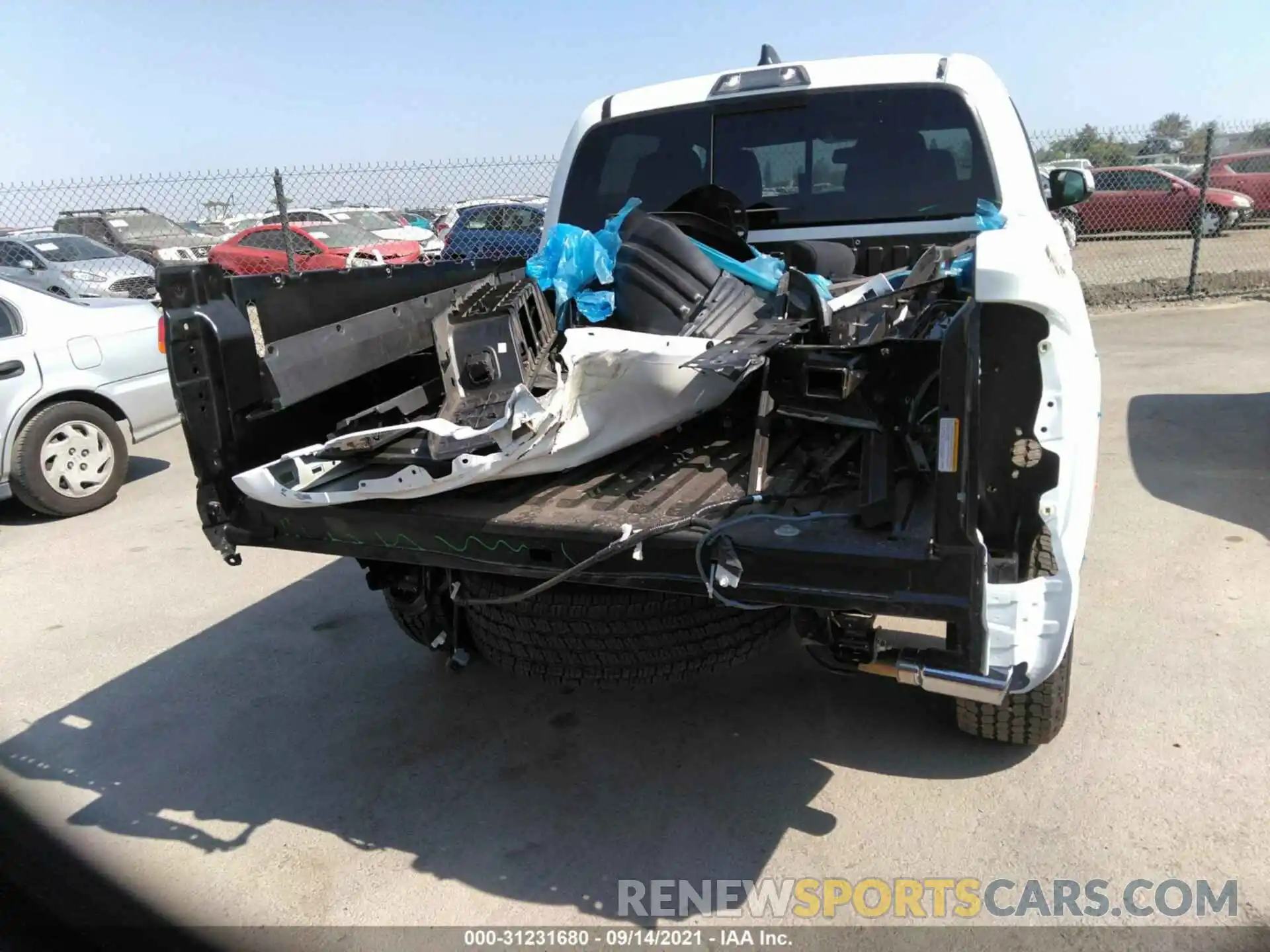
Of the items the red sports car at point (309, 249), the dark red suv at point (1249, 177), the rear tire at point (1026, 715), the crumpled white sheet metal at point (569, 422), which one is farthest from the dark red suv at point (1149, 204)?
the crumpled white sheet metal at point (569, 422)

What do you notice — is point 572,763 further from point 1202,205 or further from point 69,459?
point 1202,205

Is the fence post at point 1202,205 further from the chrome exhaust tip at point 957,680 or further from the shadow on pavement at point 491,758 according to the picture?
the chrome exhaust tip at point 957,680

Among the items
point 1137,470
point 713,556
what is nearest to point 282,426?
point 713,556

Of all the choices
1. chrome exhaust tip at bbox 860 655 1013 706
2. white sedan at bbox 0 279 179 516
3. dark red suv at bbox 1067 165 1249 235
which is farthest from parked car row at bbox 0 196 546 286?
dark red suv at bbox 1067 165 1249 235

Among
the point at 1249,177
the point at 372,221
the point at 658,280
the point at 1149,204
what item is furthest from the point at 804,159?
the point at 1249,177

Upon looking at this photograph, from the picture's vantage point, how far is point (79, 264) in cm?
1348

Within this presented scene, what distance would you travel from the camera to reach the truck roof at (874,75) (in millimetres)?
3658

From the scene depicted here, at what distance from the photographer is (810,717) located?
10.6 ft

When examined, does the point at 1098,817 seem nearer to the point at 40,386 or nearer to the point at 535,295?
the point at 535,295

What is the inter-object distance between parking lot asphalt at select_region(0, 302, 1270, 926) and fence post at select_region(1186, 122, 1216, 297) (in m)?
→ 7.57

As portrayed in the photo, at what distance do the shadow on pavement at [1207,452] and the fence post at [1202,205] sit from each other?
4.75m

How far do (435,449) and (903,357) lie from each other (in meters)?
1.21

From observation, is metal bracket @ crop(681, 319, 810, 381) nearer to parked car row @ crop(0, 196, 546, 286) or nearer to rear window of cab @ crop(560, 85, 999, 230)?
rear window of cab @ crop(560, 85, 999, 230)

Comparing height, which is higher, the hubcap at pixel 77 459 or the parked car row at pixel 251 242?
the parked car row at pixel 251 242
